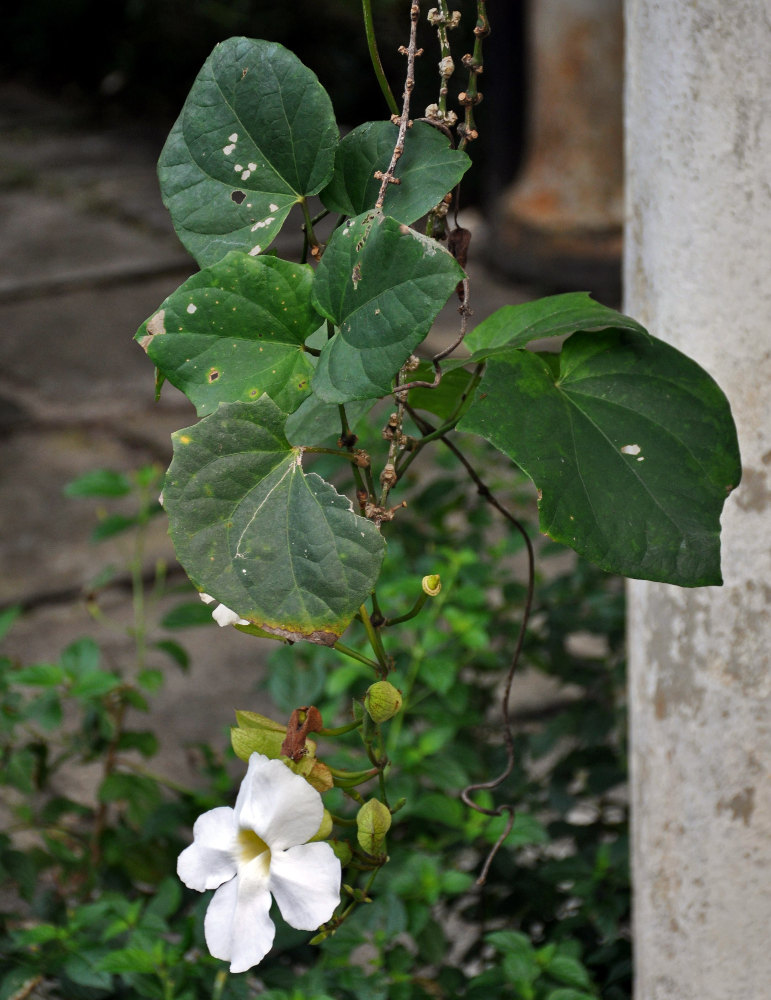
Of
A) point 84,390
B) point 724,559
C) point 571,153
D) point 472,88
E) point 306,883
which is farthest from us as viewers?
point 571,153

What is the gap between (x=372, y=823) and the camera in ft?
2.13

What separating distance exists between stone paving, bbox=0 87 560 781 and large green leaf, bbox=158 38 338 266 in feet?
4.52

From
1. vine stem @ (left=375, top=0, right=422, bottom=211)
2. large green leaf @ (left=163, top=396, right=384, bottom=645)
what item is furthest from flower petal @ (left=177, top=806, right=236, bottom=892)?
vine stem @ (left=375, top=0, right=422, bottom=211)

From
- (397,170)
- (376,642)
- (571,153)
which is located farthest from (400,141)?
(571,153)

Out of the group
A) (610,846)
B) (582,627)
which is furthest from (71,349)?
(610,846)

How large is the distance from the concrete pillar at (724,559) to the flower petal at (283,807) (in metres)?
0.42

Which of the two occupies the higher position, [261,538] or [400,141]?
[400,141]

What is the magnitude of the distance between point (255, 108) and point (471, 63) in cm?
13

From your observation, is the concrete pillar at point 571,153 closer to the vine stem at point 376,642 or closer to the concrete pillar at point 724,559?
the concrete pillar at point 724,559

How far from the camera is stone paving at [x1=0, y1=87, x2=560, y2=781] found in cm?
225

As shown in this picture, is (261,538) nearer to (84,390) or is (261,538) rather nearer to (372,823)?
(372,823)

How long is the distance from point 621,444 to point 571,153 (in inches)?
128

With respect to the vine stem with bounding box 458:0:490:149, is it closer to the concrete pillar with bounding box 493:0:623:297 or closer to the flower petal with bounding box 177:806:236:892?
the flower petal with bounding box 177:806:236:892

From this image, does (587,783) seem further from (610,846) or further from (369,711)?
(369,711)
